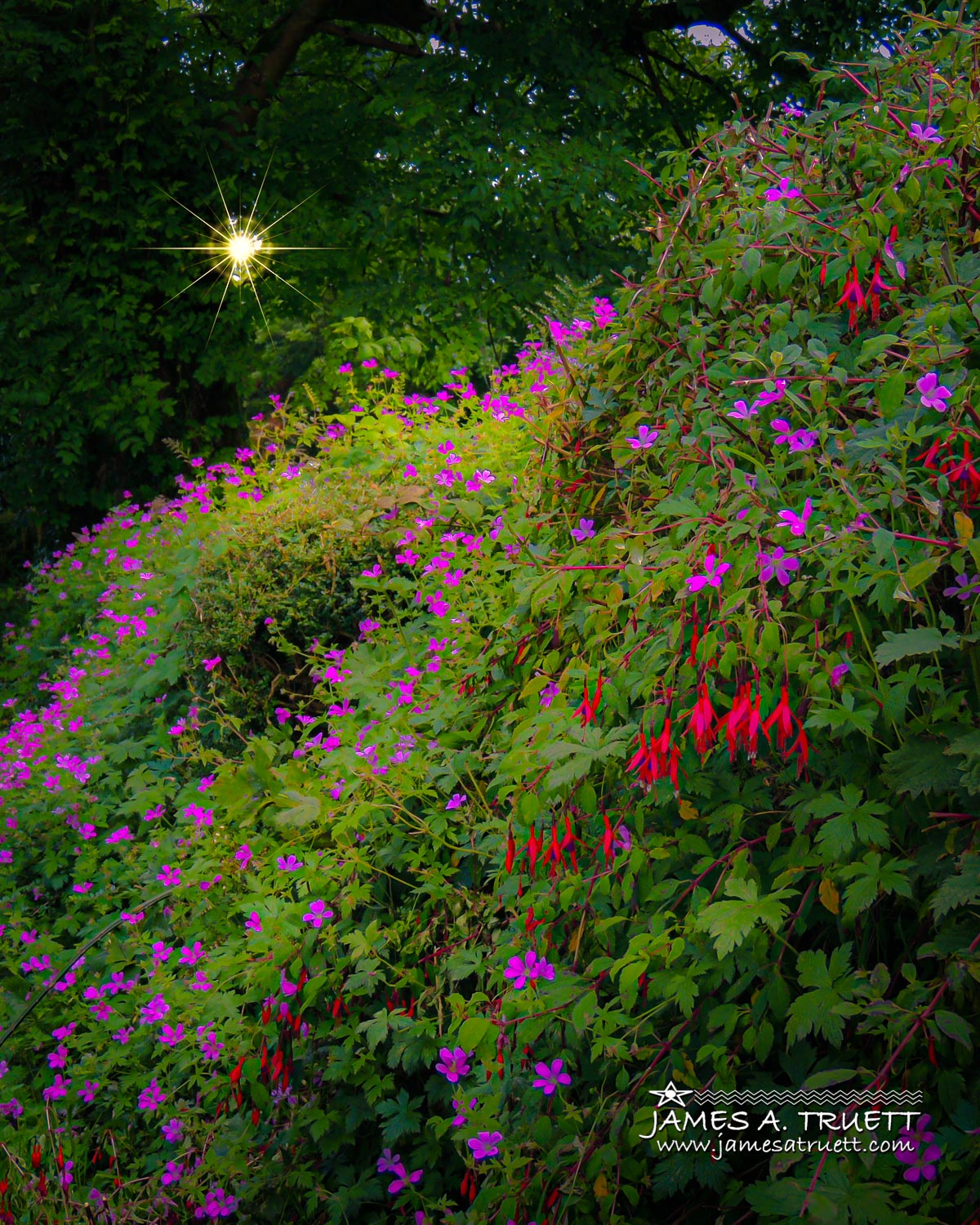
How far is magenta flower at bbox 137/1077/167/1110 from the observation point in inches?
116

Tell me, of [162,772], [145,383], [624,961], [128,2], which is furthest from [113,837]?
[128,2]

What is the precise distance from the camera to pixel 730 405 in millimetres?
2219

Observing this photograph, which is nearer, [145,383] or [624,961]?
[624,961]

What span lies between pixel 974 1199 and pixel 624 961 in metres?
0.62

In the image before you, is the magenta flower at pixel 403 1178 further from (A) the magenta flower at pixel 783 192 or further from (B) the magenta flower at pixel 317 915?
(A) the magenta flower at pixel 783 192

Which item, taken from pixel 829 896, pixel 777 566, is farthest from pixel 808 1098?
pixel 777 566

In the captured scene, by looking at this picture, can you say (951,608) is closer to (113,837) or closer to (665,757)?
(665,757)

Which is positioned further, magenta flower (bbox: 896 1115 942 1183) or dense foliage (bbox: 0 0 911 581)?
dense foliage (bbox: 0 0 911 581)

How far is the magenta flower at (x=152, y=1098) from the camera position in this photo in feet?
9.68

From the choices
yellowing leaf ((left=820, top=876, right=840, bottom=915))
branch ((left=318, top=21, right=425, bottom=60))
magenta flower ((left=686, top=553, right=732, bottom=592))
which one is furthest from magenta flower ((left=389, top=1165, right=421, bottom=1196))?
branch ((left=318, top=21, right=425, bottom=60))

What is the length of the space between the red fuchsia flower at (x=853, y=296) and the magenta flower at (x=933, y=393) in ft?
1.50

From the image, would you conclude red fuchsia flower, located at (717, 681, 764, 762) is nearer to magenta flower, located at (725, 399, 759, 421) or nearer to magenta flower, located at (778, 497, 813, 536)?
magenta flower, located at (778, 497, 813, 536)

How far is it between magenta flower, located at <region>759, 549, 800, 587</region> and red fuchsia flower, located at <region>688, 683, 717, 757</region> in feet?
0.71

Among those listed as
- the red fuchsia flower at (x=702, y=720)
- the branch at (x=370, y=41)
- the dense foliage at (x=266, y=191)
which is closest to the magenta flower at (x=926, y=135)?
the red fuchsia flower at (x=702, y=720)
